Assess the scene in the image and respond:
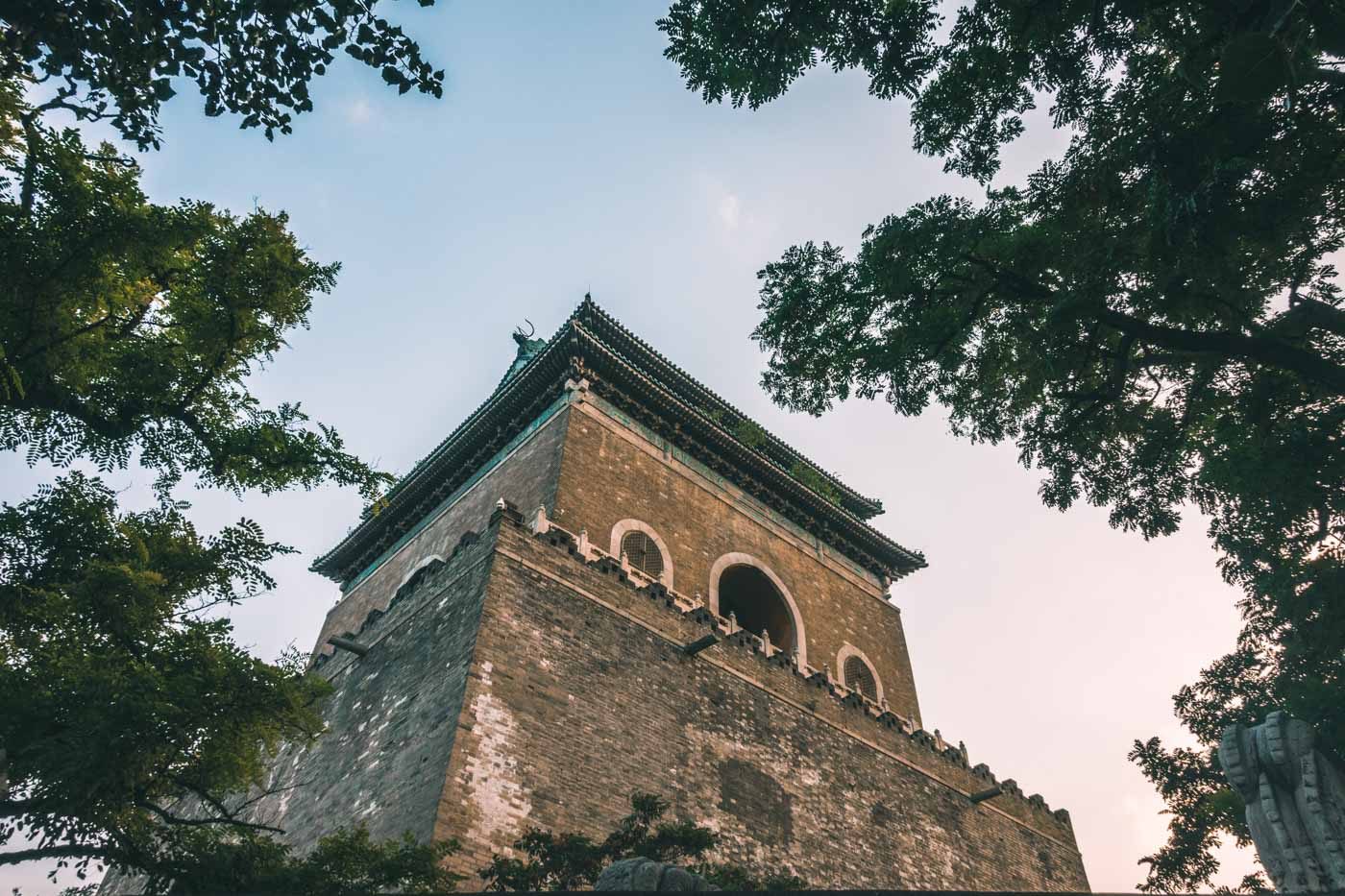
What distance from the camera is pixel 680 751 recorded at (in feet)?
36.7

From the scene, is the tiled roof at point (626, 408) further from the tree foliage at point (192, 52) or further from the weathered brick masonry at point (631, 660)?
the tree foliage at point (192, 52)

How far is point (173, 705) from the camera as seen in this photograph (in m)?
6.11

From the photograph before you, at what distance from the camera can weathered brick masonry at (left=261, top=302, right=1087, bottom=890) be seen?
984cm

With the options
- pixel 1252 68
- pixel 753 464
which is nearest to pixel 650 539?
pixel 753 464

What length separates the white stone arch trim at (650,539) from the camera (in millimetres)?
14750

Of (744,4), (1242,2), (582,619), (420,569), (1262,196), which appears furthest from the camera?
(420,569)

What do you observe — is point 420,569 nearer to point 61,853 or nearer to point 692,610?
point 692,610

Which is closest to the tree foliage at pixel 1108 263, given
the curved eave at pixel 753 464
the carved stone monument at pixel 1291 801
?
the carved stone monument at pixel 1291 801

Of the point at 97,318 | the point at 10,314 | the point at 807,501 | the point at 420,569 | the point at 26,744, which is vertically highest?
the point at 807,501

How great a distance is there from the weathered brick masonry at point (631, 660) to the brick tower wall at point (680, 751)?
0.11 ft

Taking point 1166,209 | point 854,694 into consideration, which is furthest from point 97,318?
point 854,694

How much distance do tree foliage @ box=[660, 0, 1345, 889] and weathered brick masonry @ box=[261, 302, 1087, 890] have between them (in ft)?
9.83

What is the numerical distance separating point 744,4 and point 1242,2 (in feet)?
11.6

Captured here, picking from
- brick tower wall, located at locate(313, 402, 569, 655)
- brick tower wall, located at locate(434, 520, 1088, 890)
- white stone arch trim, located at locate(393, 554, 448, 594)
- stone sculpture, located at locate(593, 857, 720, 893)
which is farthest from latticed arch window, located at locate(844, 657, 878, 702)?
stone sculpture, located at locate(593, 857, 720, 893)
